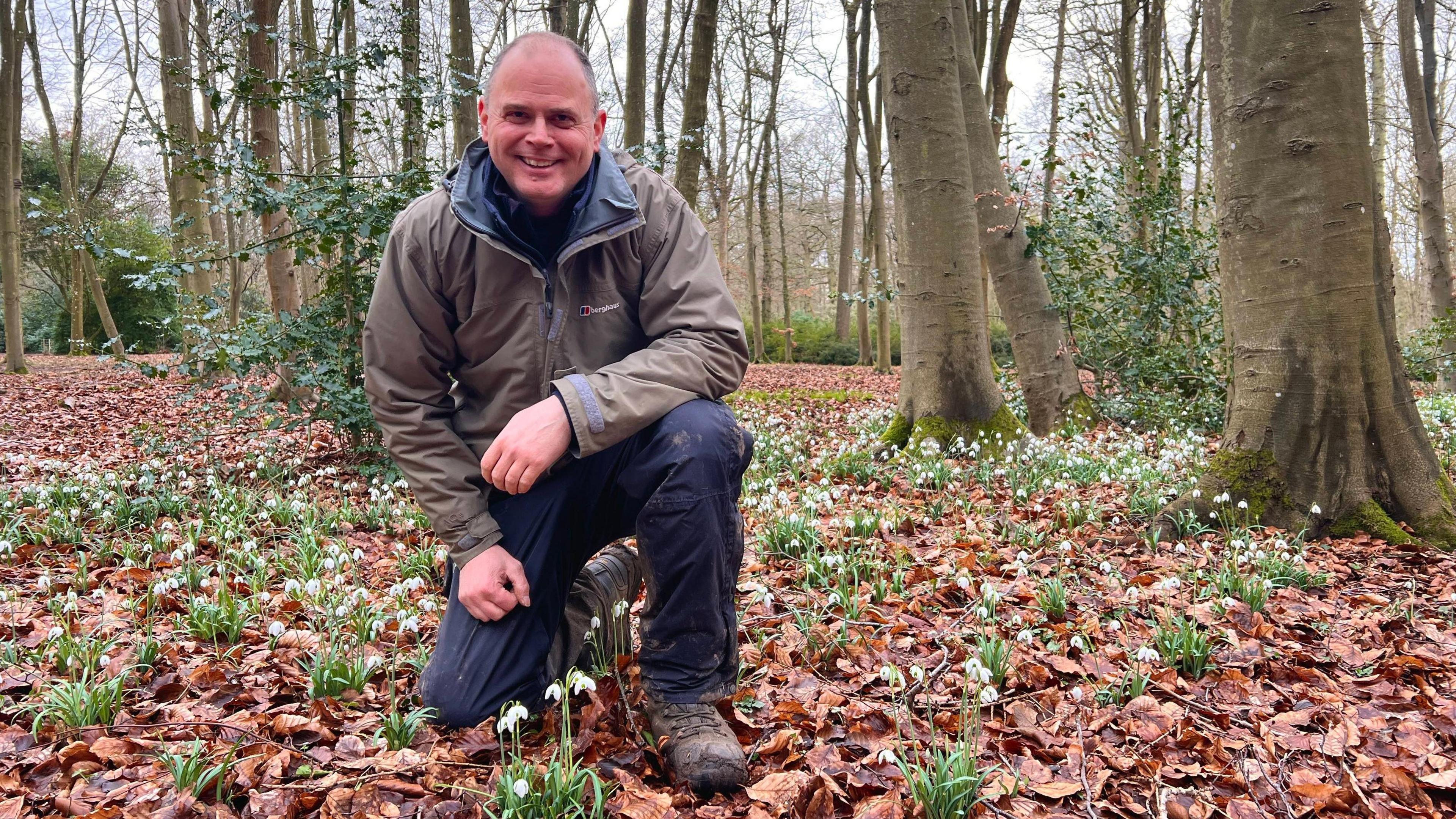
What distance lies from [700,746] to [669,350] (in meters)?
1.01

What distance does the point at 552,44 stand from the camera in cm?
230

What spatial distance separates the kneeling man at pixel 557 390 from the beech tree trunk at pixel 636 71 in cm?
734

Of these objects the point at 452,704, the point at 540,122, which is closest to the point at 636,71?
the point at 540,122

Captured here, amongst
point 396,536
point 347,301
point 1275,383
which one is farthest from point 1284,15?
point 347,301

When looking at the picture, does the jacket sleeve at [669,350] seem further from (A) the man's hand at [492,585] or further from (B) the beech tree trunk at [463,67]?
(B) the beech tree trunk at [463,67]

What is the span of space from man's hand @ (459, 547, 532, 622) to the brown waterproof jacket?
0.14 feet

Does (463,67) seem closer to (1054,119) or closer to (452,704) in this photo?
(452,704)

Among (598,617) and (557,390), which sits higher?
(557,390)

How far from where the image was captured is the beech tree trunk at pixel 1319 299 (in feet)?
12.2

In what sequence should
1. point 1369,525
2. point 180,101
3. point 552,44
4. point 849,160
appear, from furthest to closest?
1. point 849,160
2. point 180,101
3. point 1369,525
4. point 552,44

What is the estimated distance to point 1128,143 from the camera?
49.1 feet

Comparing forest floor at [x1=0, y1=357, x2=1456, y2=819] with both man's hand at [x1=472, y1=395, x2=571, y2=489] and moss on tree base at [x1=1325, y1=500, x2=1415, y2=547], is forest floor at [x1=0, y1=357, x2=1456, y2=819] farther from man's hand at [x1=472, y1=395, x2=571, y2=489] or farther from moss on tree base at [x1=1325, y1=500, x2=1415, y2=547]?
man's hand at [x1=472, y1=395, x2=571, y2=489]

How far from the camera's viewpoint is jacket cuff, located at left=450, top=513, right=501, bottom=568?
90.0 inches

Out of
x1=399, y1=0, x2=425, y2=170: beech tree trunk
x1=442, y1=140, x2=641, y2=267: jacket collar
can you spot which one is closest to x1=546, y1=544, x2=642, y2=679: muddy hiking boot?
x1=442, y1=140, x2=641, y2=267: jacket collar
